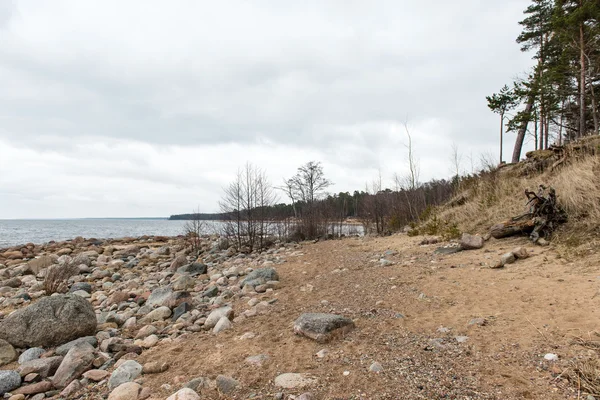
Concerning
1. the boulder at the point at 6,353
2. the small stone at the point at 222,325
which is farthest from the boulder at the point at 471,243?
the boulder at the point at 6,353

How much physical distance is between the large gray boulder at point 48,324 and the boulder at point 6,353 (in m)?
0.18

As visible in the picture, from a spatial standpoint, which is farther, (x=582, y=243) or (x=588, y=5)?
(x=588, y=5)

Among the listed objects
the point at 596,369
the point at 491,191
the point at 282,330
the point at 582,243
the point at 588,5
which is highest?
the point at 588,5

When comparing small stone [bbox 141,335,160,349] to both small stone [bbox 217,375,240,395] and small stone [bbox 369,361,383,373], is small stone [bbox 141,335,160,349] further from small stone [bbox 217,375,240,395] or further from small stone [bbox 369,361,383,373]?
small stone [bbox 369,361,383,373]

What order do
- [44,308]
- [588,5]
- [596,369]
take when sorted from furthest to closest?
1. [588,5]
2. [44,308]
3. [596,369]

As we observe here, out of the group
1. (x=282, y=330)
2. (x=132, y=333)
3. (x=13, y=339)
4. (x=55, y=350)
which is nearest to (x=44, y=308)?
(x=13, y=339)

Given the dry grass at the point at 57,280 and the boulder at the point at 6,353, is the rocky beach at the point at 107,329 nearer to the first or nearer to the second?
the boulder at the point at 6,353

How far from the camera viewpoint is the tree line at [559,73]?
13680 mm

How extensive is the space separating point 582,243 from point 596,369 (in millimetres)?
3912

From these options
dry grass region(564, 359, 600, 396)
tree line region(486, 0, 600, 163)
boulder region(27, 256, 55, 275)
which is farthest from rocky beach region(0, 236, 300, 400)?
tree line region(486, 0, 600, 163)

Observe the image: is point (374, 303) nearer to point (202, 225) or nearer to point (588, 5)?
point (202, 225)

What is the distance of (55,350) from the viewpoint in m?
3.86

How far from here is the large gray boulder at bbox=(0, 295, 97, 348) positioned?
13.2 feet

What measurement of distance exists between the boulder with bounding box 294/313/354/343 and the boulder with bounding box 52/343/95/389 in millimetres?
2220
